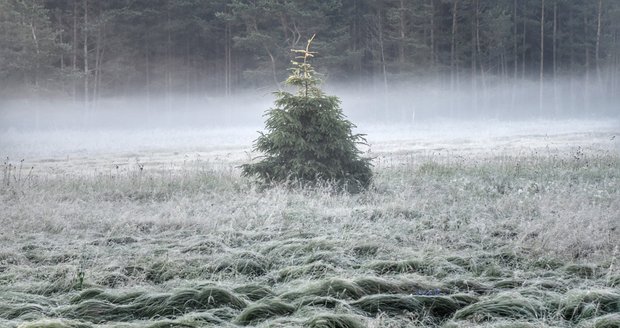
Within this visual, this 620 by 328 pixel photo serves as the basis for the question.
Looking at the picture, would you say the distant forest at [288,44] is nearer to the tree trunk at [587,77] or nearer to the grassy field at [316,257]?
the tree trunk at [587,77]

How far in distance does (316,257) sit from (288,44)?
28.2m

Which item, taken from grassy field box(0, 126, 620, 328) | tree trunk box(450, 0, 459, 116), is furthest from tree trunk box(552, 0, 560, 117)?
grassy field box(0, 126, 620, 328)

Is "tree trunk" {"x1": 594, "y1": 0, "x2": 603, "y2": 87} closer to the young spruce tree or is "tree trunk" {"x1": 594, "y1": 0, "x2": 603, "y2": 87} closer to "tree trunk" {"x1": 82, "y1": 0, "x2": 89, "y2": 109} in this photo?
"tree trunk" {"x1": 82, "y1": 0, "x2": 89, "y2": 109}

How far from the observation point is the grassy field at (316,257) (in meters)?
4.34

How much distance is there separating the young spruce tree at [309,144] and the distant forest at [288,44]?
21.8 meters

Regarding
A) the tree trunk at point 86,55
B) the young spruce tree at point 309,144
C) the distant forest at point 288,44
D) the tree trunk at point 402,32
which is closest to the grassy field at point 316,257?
the young spruce tree at point 309,144

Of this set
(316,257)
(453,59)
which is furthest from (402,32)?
(316,257)

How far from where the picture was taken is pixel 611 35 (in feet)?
131

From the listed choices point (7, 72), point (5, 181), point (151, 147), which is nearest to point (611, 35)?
point (151, 147)

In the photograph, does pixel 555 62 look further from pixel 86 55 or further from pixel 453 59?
pixel 86 55

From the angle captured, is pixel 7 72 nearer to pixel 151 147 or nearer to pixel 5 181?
pixel 151 147

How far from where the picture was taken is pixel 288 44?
108 feet

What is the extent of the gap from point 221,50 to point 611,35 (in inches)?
1034

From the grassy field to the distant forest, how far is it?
22.7 metres
